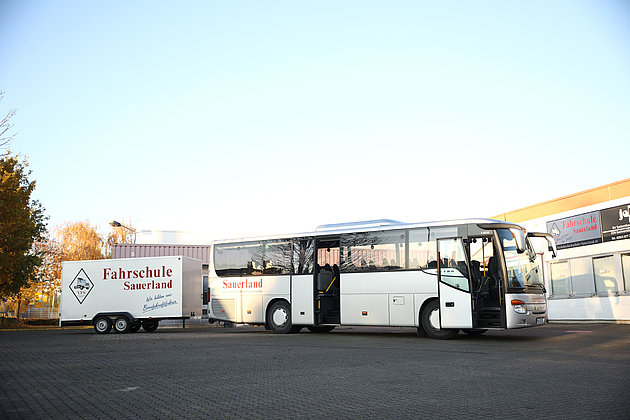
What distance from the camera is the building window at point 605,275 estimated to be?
79.8 ft

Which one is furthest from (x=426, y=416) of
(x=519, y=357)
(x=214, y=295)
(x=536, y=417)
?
(x=214, y=295)

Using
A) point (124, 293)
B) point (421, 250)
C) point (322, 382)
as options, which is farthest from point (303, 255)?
point (322, 382)

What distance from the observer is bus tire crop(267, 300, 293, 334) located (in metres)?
19.8

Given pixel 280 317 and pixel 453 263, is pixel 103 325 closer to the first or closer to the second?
pixel 280 317

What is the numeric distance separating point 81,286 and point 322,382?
57.8 ft

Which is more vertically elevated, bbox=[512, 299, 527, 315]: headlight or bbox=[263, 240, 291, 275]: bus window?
bbox=[263, 240, 291, 275]: bus window

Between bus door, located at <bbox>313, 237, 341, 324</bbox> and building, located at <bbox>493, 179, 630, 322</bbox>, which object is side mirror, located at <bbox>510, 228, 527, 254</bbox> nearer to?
bus door, located at <bbox>313, 237, 341, 324</bbox>

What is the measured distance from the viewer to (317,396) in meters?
7.12

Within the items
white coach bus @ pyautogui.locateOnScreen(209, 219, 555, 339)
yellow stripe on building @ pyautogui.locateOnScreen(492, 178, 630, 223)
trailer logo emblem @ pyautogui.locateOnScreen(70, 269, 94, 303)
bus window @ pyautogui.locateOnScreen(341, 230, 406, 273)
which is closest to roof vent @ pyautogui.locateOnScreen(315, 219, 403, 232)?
white coach bus @ pyautogui.locateOnScreen(209, 219, 555, 339)

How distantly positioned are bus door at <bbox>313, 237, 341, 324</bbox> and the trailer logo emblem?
32.6 feet

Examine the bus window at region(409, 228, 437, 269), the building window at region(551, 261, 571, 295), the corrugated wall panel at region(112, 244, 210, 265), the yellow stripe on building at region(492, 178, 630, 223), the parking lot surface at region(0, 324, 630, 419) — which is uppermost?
the yellow stripe on building at region(492, 178, 630, 223)

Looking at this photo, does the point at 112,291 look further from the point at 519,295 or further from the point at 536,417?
the point at 536,417

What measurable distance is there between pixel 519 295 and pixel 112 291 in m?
15.7

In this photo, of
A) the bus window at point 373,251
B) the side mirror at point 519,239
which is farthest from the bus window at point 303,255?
the side mirror at point 519,239
